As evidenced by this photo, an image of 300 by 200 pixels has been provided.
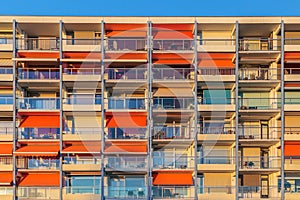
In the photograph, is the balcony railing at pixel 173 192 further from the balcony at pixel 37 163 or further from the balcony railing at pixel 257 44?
the balcony railing at pixel 257 44

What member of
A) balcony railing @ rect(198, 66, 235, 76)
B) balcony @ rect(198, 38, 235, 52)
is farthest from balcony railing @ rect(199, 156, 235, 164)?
balcony @ rect(198, 38, 235, 52)

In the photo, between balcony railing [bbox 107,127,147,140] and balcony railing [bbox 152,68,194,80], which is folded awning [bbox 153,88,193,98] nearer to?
balcony railing [bbox 152,68,194,80]

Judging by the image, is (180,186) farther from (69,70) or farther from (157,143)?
(69,70)

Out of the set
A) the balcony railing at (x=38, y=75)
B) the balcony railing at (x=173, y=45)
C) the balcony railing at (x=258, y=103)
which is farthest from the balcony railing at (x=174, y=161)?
the balcony railing at (x=38, y=75)

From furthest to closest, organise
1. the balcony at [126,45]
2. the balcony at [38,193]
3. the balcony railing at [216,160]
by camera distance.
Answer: the balcony at [126,45]
the balcony railing at [216,160]
the balcony at [38,193]

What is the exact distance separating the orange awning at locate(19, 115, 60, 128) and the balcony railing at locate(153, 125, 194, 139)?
6.28 metres

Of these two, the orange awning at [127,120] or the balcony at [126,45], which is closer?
the orange awning at [127,120]

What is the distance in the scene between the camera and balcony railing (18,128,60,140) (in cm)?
3244

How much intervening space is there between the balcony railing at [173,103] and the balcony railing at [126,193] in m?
5.30

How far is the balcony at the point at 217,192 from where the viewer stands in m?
31.0

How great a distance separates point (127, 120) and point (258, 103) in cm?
859

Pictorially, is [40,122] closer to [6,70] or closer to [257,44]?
[6,70]

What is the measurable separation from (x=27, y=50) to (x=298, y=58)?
56.6 ft

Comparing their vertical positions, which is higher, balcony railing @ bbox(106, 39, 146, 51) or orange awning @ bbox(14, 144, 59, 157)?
balcony railing @ bbox(106, 39, 146, 51)
